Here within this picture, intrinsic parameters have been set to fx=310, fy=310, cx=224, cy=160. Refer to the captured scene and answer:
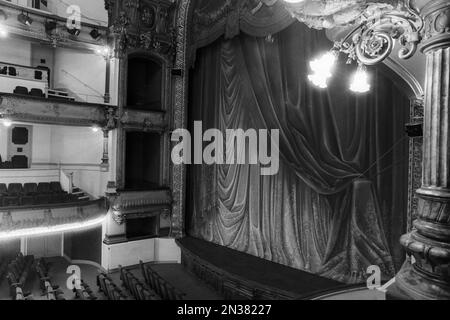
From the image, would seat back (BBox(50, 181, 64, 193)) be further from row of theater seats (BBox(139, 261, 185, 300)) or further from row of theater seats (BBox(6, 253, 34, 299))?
row of theater seats (BBox(139, 261, 185, 300))

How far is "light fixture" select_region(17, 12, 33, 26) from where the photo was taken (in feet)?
25.1

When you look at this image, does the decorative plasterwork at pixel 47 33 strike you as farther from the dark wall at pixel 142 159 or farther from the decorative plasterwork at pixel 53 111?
the dark wall at pixel 142 159

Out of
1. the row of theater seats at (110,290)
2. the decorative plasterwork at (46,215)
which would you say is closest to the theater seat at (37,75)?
the decorative plasterwork at (46,215)

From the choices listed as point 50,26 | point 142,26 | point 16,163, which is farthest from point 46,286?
point 142,26

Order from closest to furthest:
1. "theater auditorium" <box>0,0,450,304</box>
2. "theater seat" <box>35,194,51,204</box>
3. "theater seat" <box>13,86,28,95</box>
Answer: "theater auditorium" <box>0,0,450,304</box> → "theater seat" <box>35,194,51,204</box> → "theater seat" <box>13,86,28,95</box>

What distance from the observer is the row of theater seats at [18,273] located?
6480 millimetres

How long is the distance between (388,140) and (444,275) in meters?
4.00

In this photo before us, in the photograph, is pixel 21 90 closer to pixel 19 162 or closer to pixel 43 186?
pixel 19 162

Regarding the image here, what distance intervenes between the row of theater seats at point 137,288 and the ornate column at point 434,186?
208 inches

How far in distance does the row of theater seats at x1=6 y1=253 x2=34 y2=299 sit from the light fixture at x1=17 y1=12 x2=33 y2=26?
6.07m

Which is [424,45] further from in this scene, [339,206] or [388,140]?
[339,206]

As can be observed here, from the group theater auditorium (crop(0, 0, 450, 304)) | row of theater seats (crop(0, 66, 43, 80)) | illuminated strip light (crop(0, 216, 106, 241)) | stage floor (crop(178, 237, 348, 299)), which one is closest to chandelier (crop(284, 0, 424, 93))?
theater auditorium (crop(0, 0, 450, 304))

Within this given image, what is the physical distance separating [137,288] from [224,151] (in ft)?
12.3
